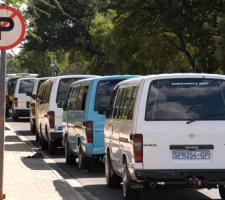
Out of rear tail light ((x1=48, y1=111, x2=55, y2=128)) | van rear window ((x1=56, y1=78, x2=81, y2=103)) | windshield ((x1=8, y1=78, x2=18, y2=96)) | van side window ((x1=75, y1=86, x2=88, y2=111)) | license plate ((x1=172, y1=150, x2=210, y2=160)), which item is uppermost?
windshield ((x1=8, y1=78, x2=18, y2=96))

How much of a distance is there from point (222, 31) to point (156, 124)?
26.0m

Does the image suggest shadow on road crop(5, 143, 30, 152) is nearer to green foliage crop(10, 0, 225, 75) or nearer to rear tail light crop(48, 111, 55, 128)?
rear tail light crop(48, 111, 55, 128)

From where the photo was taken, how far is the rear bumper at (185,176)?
10312mm

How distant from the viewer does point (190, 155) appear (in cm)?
1048

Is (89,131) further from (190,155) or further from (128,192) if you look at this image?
(190,155)

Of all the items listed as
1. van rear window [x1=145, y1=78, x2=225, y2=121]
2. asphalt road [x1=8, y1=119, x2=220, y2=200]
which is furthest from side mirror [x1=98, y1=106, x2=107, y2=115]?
van rear window [x1=145, y1=78, x2=225, y2=121]

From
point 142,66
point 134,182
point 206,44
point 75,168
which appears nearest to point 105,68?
point 142,66

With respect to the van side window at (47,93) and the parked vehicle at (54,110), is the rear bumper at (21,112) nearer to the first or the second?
the van side window at (47,93)

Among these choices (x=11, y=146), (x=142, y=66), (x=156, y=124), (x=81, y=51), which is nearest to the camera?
(x=156, y=124)

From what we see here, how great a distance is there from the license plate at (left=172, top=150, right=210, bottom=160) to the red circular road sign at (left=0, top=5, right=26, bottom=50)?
2626mm

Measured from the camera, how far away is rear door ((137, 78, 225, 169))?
10.4m

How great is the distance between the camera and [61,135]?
1986cm

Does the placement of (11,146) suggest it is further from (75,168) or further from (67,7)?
(67,7)

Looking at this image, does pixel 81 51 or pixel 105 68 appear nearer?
pixel 105 68
